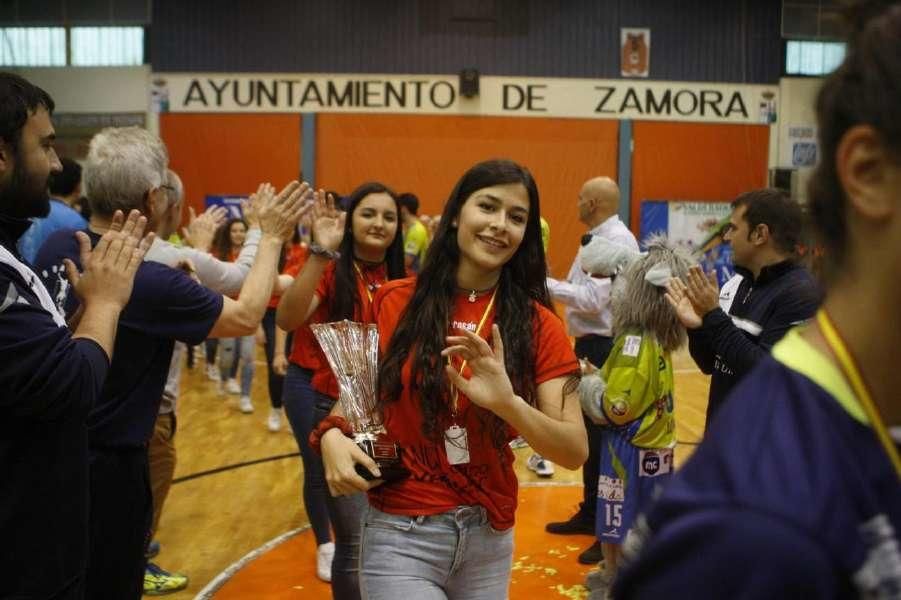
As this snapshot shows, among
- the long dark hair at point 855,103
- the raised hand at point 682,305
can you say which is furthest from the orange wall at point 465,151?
the long dark hair at point 855,103

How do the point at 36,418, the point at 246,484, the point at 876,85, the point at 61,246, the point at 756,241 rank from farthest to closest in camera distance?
the point at 246,484
the point at 756,241
the point at 61,246
the point at 36,418
the point at 876,85

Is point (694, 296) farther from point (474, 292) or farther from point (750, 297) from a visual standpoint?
point (474, 292)

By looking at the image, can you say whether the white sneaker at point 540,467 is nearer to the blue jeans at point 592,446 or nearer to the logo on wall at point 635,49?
the blue jeans at point 592,446

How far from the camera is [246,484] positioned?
5.81 m

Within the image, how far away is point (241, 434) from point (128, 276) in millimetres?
5440

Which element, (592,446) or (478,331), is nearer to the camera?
(478,331)

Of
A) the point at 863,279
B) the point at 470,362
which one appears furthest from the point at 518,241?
the point at 863,279

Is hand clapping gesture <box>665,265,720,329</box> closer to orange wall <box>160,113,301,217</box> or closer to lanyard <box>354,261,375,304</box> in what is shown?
lanyard <box>354,261,375,304</box>

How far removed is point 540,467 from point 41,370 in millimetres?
4713

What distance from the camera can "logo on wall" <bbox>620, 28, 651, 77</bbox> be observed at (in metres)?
13.7

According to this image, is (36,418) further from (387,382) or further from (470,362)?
(470,362)

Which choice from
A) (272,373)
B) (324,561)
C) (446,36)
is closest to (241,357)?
(272,373)

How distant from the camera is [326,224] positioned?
350 centimetres

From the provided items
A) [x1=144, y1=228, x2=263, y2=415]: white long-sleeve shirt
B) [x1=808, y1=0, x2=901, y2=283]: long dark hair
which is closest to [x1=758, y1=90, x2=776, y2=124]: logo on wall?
[x1=144, y1=228, x2=263, y2=415]: white long-sleeve shirt
